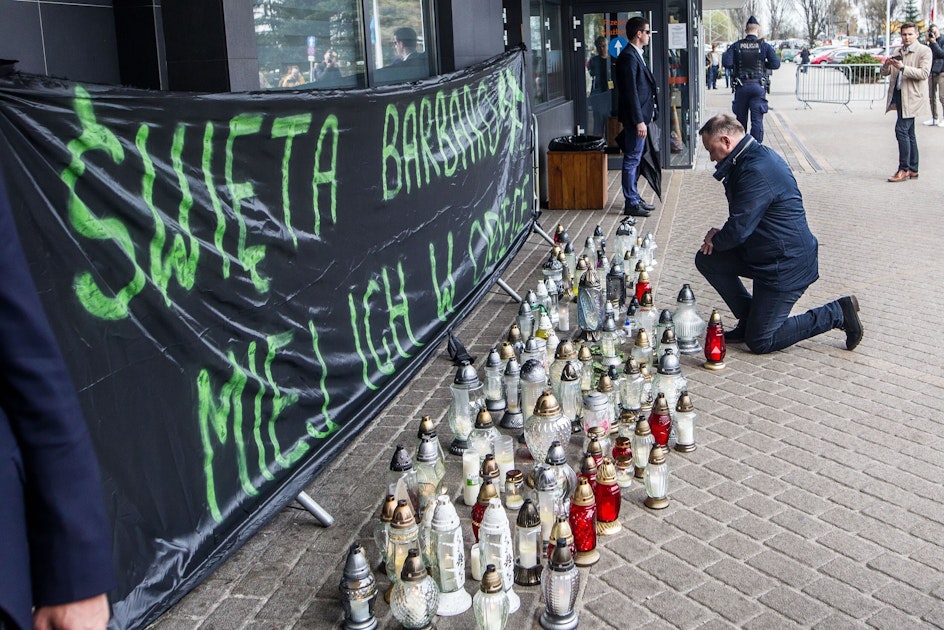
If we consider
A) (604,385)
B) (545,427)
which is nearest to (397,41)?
(604,385)

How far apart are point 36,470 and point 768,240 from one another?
18.6 feet

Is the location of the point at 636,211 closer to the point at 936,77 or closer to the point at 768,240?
the point at 768,240

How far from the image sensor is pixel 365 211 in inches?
215

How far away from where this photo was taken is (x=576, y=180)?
12.7 metres

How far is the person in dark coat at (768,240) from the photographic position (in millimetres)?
6605

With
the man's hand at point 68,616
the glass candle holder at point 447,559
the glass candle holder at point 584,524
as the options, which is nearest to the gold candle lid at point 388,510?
the glass candle holder at point 447,559

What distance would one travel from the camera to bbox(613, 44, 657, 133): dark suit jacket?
11.8m

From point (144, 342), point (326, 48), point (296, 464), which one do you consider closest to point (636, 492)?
point (296, 464)

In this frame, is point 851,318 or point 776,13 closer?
point 851,318

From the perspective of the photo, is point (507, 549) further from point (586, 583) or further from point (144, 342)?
point (144, 342)

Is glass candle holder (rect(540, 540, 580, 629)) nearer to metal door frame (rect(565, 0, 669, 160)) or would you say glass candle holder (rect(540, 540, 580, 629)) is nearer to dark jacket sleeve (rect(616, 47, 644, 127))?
dark jacket sleeve (rect(616, 47, 644, 127))

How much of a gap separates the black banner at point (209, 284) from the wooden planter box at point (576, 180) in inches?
260

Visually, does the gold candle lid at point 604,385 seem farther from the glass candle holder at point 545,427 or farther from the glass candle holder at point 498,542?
the glass candle holder at point 498,542

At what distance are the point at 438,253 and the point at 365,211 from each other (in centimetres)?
141
